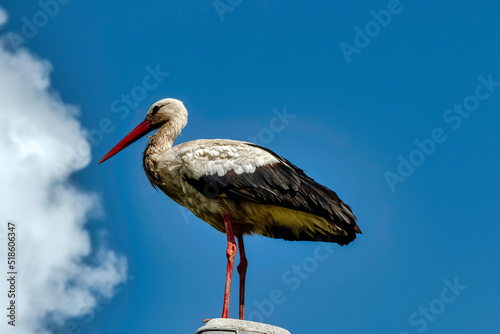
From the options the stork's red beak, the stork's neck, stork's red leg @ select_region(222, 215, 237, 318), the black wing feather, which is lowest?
stork's red leg @ select_region(222, 215, 237, 318)

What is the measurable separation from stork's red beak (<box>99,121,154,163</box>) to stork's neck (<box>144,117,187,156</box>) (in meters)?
0.34

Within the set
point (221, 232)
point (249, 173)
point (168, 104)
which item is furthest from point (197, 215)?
point (168, 104)

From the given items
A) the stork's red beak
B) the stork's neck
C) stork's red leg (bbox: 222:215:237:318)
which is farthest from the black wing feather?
the stork's red beak

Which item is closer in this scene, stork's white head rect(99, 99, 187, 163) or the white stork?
the white stork

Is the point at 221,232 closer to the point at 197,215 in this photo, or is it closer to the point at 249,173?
the point at 197,215

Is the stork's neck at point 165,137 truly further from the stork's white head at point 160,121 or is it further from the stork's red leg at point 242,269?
the stork's red leg at point 242,269

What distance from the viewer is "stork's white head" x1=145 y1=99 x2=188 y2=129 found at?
830 centimetres

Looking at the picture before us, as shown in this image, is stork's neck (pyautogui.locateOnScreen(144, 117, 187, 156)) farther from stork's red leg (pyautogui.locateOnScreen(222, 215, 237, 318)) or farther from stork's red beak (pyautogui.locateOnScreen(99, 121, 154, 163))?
stork's red leg (pyautogui.locateOnScreen(222, 215, 237, 318))

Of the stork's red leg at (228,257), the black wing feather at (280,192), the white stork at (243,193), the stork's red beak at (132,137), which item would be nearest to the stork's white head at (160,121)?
the stork's red beak at (132,137)

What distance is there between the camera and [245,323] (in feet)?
20.5

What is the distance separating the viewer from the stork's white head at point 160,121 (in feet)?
27.1

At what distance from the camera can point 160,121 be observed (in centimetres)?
841

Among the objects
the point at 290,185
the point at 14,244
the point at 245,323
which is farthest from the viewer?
the point at 14,244

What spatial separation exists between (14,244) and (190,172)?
301 cm
